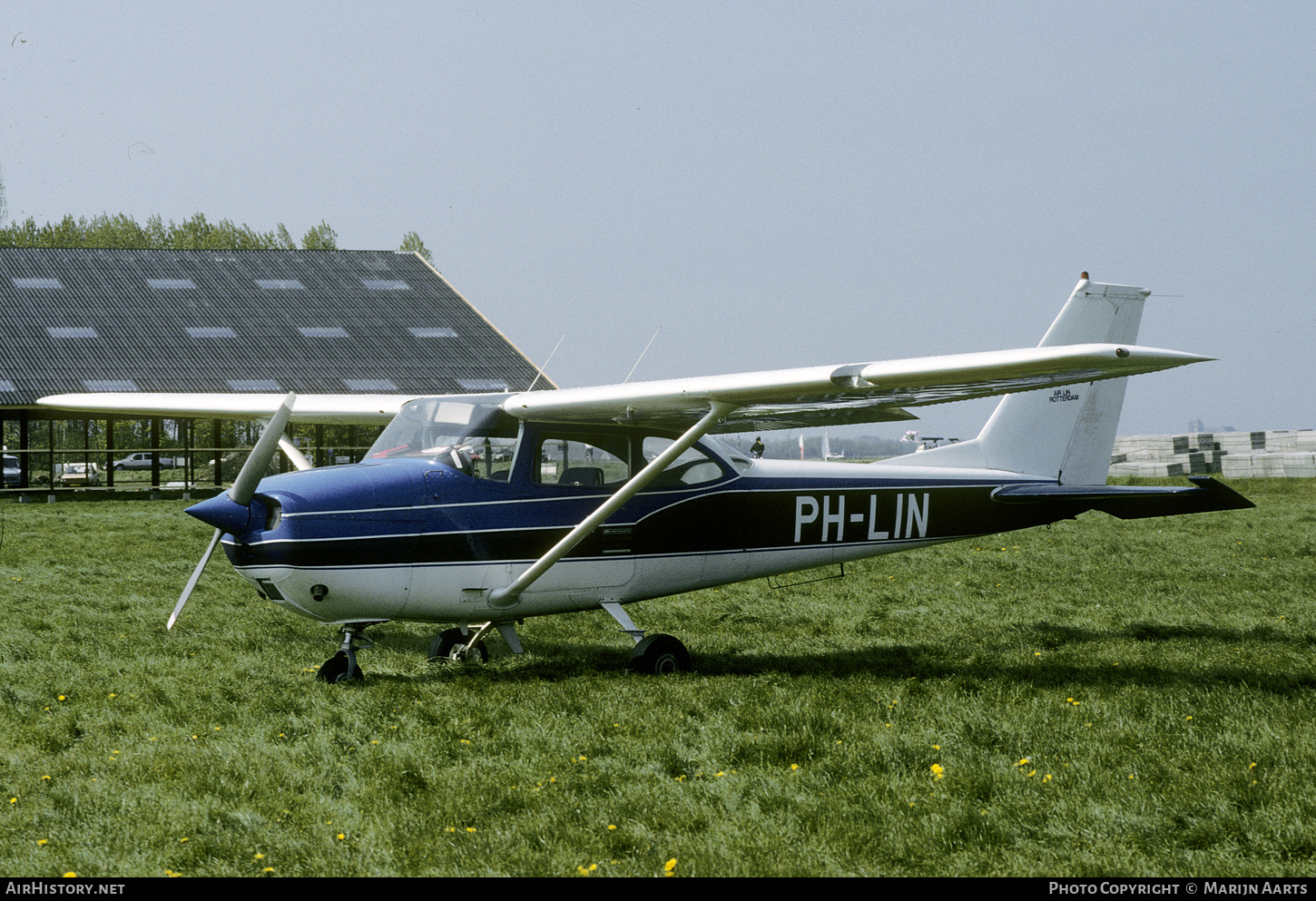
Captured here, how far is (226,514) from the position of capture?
22.1ft

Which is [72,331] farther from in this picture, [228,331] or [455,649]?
[455,649]

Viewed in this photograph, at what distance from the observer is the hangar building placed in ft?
97.7

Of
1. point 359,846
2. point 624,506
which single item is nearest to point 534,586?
point 624,506

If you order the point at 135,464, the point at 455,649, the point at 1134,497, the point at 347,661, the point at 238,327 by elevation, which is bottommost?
the point at 135,464

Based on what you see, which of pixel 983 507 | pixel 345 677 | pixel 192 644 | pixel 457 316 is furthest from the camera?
pixel 457 316

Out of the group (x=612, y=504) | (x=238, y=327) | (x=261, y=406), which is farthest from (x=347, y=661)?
(x=238, y=327)

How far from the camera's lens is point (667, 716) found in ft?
20.7

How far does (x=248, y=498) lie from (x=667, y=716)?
304 cm

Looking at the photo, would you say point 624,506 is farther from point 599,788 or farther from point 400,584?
Answer: point 599,788

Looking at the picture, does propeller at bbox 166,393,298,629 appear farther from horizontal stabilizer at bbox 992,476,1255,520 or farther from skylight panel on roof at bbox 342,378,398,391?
skylight panel on roof at bbox 342,378,398,391

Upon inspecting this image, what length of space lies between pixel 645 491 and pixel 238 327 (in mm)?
28343

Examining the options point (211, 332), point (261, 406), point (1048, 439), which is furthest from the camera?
point (211, 332)

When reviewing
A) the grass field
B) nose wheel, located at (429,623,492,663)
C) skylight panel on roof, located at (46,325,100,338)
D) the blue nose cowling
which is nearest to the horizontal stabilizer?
the grass field

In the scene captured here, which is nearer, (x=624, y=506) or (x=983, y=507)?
(x=624, y=506)
